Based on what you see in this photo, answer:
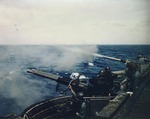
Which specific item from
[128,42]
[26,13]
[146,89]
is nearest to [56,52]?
[26,13]

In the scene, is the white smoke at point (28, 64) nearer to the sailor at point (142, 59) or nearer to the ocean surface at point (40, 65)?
the ocean surface at point (40, 65)

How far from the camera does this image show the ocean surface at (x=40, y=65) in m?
4.20

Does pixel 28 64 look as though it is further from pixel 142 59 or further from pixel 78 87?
pixel 142 59

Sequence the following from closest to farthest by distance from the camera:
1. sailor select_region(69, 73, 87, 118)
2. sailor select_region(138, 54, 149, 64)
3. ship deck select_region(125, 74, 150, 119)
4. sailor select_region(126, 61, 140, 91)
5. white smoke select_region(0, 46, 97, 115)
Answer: ship deck select_region(125, 74, 150, 119), sailor select_region(69, 73, 87, 118), white smoke select_region(0, 46, 97, 115), sailor select_region(126, 61, 140, 91), sailor select_region(138, 54, 149, 64)

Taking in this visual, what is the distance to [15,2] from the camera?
4168 mm

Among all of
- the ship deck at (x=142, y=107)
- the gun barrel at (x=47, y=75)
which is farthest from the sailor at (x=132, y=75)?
the gun barrel at (x=47, y=75)

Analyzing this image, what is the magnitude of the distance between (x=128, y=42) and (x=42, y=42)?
1561 millimetres

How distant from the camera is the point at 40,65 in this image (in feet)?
14.0

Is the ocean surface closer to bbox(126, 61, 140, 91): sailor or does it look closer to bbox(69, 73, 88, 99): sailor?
bbox(126, 61, 140, 91): sailor

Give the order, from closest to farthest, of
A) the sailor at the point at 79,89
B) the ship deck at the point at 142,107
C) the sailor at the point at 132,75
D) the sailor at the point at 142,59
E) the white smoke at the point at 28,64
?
the ship deck at the point at 142,107 < the sailor at the point at 79,89 < the white smoke at the point at 28,64 < the sailor at the point at 132,75 < the sailor at the point at 142,59

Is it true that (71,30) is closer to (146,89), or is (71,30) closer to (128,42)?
(128,42)

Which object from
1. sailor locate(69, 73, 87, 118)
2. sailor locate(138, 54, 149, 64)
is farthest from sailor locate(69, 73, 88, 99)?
sailor locate(138, 54, 149, 64)

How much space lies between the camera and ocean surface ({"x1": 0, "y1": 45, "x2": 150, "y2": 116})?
165 inches

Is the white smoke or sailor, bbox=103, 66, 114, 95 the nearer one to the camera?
the white smoke
